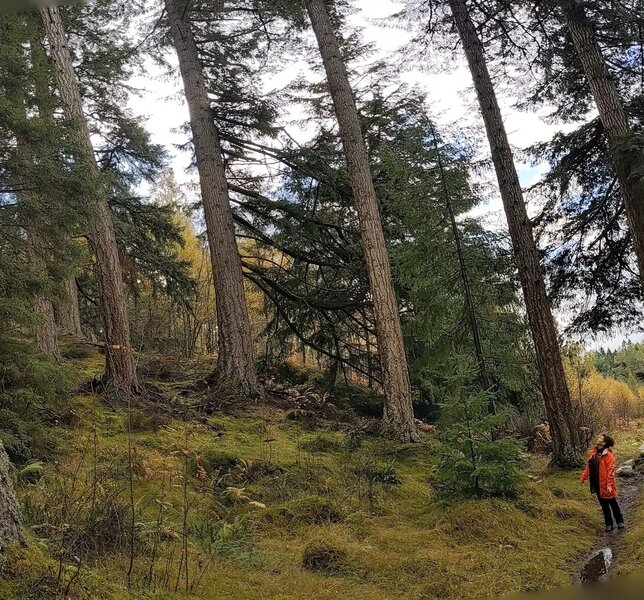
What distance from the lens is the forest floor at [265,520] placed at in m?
3.27

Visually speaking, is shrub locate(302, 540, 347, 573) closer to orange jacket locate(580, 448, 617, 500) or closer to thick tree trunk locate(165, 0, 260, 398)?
orange jacket locate(580, 448, 617, 500)

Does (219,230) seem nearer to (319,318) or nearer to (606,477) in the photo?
(319,318)

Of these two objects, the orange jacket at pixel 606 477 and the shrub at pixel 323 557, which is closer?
the shrub at pixel 323 557

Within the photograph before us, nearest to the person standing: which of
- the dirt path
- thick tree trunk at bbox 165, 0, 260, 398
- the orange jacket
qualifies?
the orange jacket

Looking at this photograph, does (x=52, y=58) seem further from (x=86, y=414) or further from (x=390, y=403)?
(x=390, y=403)

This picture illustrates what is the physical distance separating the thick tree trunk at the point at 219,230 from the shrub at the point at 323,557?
6.30 m

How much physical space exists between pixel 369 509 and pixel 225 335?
5.80 m

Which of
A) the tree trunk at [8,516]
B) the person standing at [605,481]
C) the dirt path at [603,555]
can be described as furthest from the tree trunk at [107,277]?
the person standing at [605,481]

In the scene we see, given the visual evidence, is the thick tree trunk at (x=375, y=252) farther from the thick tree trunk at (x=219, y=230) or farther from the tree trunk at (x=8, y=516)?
the tree trunk at (x=8, y=516)

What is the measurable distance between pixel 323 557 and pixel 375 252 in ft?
19.8

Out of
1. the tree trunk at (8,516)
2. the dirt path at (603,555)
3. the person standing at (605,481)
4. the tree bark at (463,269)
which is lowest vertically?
the dirt path at (603,555)

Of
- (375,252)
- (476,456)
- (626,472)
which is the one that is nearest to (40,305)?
(375,252)

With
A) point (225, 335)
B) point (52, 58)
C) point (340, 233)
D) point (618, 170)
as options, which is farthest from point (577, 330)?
point (52, 58)

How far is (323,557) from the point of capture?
4.55 meters
